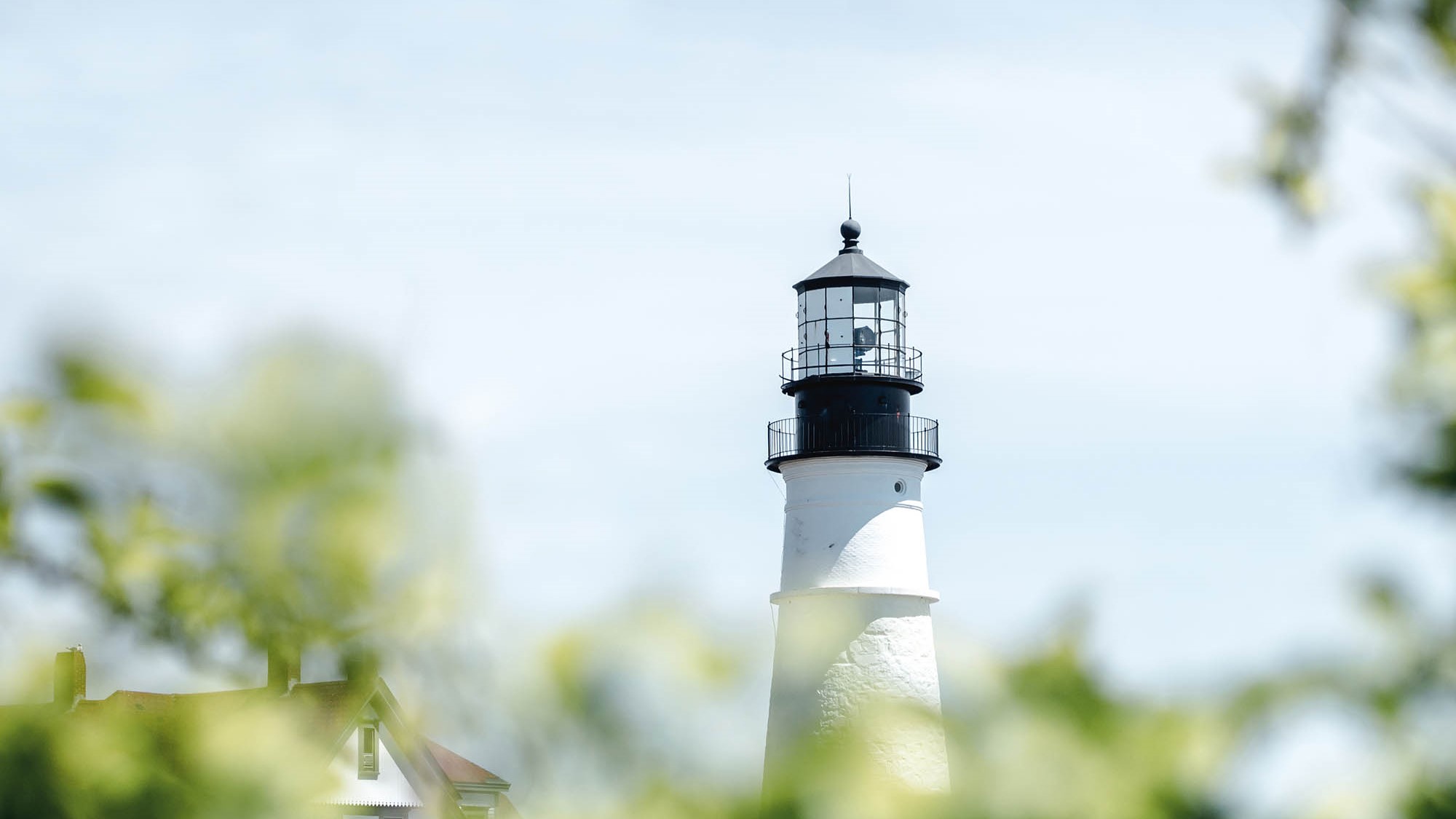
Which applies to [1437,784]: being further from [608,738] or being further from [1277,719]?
[608,738]

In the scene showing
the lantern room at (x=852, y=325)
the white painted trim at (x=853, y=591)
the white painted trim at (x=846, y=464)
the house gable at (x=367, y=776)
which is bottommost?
the house gable at (x=367, y=776)

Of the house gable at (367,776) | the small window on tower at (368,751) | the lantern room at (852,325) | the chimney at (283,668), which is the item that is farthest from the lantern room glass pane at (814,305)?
the chimney at (283,668)

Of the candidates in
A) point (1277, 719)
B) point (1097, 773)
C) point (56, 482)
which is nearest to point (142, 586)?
point (56, 482)

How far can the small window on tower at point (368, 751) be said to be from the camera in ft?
9.01

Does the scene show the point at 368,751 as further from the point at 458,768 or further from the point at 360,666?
the point at 360,666

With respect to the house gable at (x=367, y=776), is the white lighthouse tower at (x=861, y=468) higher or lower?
higher

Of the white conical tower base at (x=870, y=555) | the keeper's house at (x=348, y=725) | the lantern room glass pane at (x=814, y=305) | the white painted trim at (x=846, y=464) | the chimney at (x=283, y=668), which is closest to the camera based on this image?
the keeper's house at (x=348, y=725)

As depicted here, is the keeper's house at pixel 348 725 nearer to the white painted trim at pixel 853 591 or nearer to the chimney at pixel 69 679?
the chimney at pixel 69 679

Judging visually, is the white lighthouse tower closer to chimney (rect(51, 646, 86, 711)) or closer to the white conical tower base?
the white conical tower base

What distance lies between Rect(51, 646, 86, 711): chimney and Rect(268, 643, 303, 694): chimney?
Result: 0.35 metres

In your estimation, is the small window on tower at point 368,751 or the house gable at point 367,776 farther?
the small window on tower at point 368,751

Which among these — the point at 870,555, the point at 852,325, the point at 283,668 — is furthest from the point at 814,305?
the point at 283,668

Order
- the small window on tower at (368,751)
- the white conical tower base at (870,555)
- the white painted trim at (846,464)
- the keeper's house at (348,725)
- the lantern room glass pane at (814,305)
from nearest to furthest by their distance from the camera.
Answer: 1. the keeper's house at (348,725)
2. the small window on tower at (368,751)
3. the white conical tower base at (870,555)
4. the white painted trim at (846,464)
5. the lantern room glass pane at (814,305)

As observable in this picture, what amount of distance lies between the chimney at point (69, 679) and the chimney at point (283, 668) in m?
0.35
